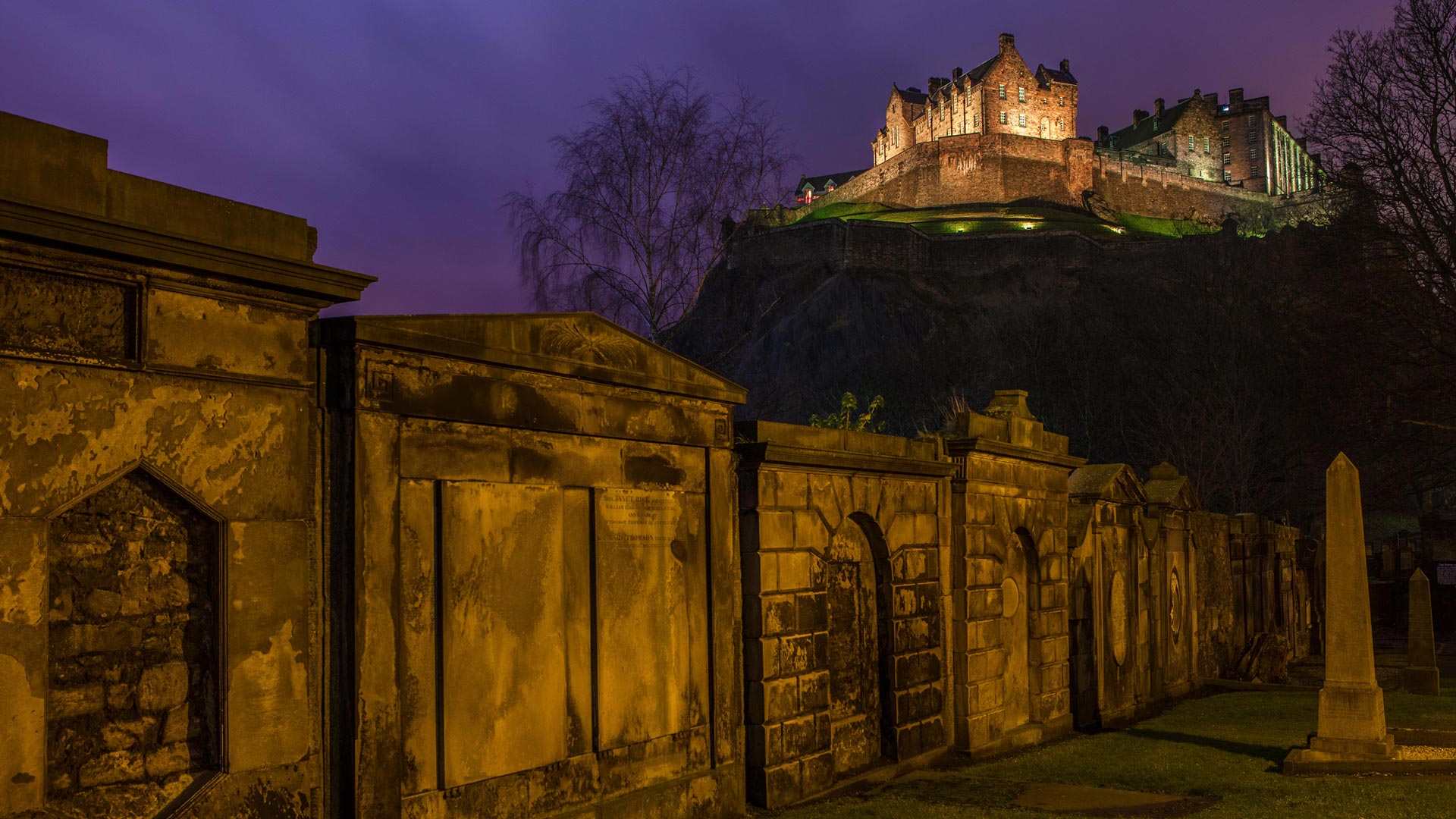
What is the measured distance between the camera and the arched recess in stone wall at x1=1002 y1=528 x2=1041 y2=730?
40.4 ft

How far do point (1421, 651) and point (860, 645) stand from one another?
11.1 m

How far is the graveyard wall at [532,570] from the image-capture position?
18.0ft

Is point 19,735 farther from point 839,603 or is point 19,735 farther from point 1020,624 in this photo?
point 1020,624

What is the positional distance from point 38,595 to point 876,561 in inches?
280

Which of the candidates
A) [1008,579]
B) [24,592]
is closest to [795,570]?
[1008,579]

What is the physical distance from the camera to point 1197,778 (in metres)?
9.65

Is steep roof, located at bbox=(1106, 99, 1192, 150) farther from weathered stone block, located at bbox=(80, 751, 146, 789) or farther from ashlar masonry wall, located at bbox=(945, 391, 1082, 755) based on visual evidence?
weathered stone block, located at bbox=(80, 751, 146, 789)

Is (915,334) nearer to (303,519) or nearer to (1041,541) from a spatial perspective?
(1041,541)

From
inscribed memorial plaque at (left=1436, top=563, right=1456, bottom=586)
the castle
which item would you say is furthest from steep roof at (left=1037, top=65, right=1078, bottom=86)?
inscribed memorial plaque at (left=1436, top=563, right=1456, bottom=586)

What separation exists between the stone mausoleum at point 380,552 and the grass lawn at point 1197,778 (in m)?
0.75

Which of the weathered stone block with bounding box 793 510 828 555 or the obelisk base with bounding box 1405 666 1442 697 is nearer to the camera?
the weathered stone block with bounding box 793 510 828 555

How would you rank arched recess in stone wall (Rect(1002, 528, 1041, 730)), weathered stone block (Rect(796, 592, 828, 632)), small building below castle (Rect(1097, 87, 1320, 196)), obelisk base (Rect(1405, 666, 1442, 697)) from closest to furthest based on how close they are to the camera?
1. weathered stone block (Rect(796, 592, 828, 632))
2. arched recess in stone wall (Rect(1002, 528, 1041, 730))
3. obelisk base (Rect(1405, 666, 1442, 697))
4. small building below castle (Rect(1097, 87, 1320, 196))

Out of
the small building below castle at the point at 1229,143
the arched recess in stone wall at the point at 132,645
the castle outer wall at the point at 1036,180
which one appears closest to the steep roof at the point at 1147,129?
the small building below castle at the point at 1229,143

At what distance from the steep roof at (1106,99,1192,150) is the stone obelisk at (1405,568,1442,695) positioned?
96.8m
